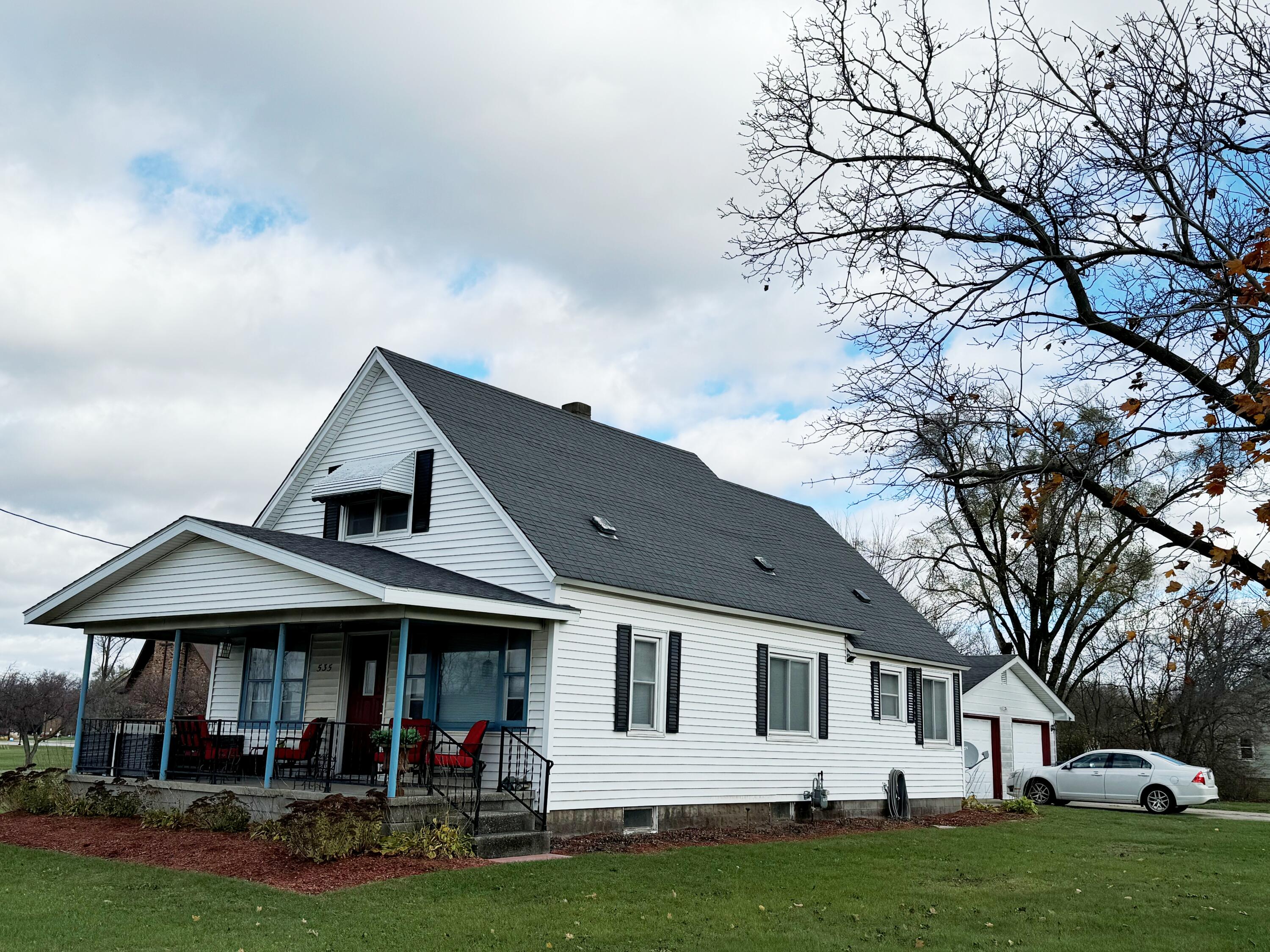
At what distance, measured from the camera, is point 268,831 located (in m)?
12.5

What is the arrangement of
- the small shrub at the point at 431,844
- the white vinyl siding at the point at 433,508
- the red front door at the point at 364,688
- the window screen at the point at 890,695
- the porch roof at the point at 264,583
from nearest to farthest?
the small shrub at the point at 431,844
the porch roof at the point at 264,583
the white vinyl siding at the point at 433,508
the red front door at the point at 364,688
the window screen at the point at 890,695

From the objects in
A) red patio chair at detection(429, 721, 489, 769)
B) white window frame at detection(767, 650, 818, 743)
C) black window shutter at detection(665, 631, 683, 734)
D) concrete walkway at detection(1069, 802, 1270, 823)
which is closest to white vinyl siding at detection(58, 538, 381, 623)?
red patio chair at detection(429, 721, 489, 769)

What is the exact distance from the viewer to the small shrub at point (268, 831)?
12.2m

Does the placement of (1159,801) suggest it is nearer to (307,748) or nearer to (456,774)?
(456,774)

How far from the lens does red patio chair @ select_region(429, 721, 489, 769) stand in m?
13.5

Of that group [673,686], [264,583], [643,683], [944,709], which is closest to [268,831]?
[264,583]

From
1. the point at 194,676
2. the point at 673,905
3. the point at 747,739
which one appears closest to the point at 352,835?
the point at 673,905

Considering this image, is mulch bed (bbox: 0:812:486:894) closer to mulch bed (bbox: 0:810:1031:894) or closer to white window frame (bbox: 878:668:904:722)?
mulch bed (bbox: 0:810:1031:894)

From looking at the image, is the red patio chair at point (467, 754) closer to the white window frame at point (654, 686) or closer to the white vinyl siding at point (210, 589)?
the white window frame at point (654, 686)

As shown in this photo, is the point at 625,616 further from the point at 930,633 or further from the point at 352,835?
the point at 930,633

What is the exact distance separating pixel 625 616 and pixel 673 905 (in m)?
5.66

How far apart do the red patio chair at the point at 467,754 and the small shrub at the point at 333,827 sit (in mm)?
1480

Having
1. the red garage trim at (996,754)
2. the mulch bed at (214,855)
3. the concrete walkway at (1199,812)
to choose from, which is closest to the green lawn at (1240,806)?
the concrete walkway at (1199,812)

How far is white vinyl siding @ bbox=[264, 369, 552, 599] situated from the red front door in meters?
1.49
